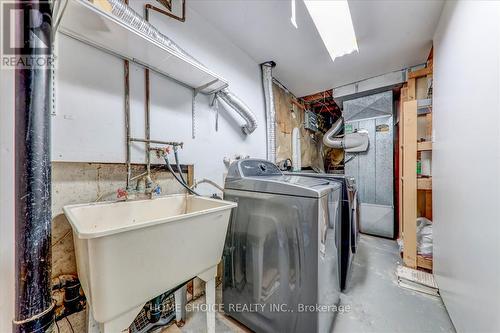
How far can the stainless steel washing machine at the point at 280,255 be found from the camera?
1054 millimetres

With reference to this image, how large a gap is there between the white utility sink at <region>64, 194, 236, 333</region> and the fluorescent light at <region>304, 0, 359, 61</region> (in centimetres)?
138

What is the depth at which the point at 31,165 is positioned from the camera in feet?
2.02

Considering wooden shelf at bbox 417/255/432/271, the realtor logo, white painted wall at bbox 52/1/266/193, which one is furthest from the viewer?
wooden shelf at bbox 417/255/432/271

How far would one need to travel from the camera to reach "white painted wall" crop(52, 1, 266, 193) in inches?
38.5

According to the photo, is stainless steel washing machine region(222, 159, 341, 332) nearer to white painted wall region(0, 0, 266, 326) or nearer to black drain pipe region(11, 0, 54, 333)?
white painted wall region(0, 0, 266, 326)

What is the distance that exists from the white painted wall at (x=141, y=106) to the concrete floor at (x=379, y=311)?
0.99m

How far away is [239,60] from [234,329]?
2449 millimetres

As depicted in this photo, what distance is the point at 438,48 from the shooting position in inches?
70.7

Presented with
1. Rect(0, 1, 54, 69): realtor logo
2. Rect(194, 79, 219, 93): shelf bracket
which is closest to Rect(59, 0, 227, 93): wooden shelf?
Rect(194, 79, 219, 93): shelf bracket

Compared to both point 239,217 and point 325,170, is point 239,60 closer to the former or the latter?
point 239,217

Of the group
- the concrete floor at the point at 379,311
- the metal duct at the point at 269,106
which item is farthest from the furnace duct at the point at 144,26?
the concrete floor at the point at 379,311

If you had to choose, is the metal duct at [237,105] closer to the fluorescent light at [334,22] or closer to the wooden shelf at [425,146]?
the fluorescent light at [334,22]

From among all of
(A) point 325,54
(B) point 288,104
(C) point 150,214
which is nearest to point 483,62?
(A) point 325,54

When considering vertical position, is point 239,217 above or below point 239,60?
below
